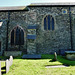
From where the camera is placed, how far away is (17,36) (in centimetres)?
1250

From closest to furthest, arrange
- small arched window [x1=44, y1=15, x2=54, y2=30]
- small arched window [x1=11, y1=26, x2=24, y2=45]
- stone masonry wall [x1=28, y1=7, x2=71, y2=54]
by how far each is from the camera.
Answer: stone masonry wall [x1=28, y1=7, x2=71, y2=54] → small arched window [x1=44, y1=15, x2=54, y2=30] → small arched window [x1=11, y1=26, x2=24, y2=45]

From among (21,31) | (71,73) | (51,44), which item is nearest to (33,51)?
(51,44)

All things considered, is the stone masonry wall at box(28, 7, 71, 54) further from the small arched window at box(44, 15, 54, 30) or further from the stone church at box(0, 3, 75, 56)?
the small arched window at box(44, 15, 54, 30)

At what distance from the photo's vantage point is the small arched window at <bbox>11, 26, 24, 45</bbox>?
1236 cm

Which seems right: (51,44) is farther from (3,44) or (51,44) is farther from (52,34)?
(3,44)

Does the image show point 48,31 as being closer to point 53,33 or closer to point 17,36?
point 53,33

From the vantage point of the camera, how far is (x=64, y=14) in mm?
12227

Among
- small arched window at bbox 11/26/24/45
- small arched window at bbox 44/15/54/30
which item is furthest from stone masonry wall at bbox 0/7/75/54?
small arched window at bbox 11/26/24/45

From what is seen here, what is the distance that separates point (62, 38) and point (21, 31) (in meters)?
6.29

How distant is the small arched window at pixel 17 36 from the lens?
1236 cm

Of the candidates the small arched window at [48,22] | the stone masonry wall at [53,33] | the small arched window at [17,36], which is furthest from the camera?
the small arched window at [17,36]

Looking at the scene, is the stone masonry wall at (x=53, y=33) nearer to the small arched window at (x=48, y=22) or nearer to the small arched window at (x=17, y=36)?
the small arched window at (x=48, y=22)

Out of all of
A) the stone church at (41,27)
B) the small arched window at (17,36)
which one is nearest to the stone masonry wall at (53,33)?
the stone church at (41,27)

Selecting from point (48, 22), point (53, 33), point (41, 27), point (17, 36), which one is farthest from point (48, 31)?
point (17, 36)
